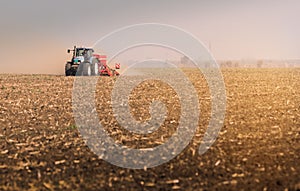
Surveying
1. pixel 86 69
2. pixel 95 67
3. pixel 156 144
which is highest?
pixel 95 67

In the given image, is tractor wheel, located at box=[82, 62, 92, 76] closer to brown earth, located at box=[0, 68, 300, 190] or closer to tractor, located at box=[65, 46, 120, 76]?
tractor, located at box=[65, 46, 120, 76]

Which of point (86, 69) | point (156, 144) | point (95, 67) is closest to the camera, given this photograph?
point (156, 144)

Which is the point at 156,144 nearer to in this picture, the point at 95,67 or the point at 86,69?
the point at 86,69

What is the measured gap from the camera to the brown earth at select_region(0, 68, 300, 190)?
772 centimetres

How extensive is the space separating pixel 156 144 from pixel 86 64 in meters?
22.9

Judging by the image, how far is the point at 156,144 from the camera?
1057 cm

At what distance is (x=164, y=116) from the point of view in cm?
1471

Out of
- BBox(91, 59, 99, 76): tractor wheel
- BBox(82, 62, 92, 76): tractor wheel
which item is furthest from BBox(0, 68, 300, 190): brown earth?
BBox(91, 59, 99, 76): tractor wheel

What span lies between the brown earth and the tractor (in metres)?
15.4

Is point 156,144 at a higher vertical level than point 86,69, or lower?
lower

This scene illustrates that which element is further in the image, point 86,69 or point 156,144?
point 86,69

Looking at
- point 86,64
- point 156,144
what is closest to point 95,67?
point 86,64

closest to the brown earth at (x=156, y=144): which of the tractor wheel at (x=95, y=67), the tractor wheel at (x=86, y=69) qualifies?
the tractor wheel at (x=86, y=69)

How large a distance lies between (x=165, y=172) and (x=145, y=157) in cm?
114
